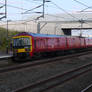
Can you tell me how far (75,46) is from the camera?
27.0 m

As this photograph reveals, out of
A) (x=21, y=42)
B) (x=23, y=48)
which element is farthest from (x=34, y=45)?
(x=21, y=42)

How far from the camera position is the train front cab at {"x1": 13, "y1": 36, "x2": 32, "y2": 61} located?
1667 cm

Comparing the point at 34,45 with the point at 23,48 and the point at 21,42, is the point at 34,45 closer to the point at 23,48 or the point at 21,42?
the point at 23,48

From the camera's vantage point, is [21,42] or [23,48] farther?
[21,42]

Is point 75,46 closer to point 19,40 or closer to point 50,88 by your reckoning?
point 19,40

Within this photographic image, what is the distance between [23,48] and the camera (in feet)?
55.4

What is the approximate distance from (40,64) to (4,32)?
20968 mm

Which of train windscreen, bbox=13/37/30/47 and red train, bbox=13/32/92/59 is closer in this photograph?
red train, bbox=13/32/92/59

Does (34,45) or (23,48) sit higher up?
(34,45)

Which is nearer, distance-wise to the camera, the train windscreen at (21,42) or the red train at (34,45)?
the red train at (34,45)

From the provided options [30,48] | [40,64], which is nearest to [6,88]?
[40,64]

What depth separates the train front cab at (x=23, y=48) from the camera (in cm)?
1667

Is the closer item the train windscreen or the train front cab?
the train front cab

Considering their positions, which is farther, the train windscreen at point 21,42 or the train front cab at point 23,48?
the train windscreen at point 21,42
